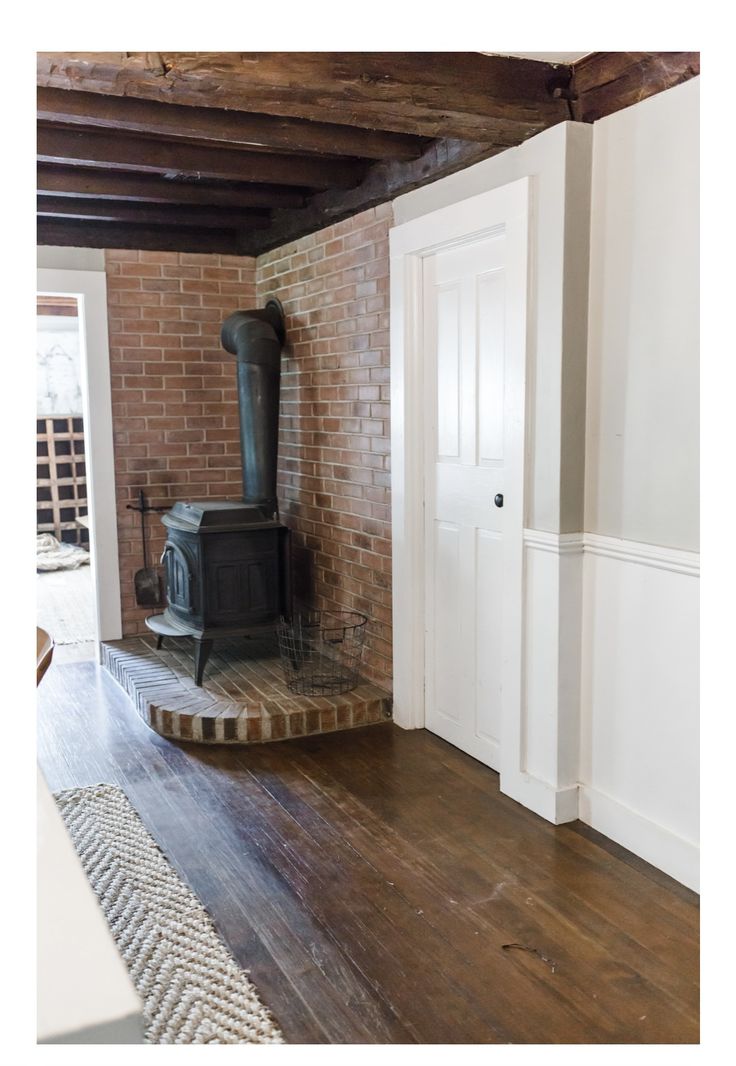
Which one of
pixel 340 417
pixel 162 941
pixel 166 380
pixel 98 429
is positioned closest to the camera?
pixel 162 941

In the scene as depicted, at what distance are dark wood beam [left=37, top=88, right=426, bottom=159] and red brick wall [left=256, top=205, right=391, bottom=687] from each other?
0.48m

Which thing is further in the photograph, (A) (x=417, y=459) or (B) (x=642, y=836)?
(A) (x=417, y=459)

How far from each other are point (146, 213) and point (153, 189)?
43 cm

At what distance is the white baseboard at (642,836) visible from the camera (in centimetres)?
259

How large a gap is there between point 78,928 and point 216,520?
3.17m

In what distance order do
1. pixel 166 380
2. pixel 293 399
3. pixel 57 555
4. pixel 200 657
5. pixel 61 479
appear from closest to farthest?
pixel 200 657 → pixel 293 399 → pixel 166 380 → pixel 57 555 → pixel 61 479

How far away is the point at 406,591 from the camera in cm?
384

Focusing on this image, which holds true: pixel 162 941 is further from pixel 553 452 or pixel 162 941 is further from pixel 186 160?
pixel 186 160

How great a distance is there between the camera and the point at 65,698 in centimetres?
443

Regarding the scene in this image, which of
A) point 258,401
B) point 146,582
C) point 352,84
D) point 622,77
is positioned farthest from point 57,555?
point 622,77

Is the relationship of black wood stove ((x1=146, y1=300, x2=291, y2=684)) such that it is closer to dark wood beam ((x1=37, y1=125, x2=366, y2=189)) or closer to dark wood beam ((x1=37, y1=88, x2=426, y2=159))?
dark wood beam ((x1=37, y1=125, x2=366, y2=189))

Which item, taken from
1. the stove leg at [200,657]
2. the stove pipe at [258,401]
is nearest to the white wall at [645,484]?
the stove leg at [200,657]

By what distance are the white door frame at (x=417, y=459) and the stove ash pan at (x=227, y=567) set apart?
2.29ft
